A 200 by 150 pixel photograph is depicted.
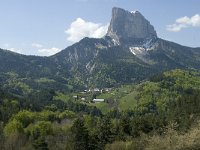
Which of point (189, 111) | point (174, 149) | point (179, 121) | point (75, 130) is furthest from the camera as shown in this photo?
point (189, 111)

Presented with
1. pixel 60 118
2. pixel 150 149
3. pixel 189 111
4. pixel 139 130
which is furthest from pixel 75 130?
pixel 60 118

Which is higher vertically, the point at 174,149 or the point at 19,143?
the point at 174,149

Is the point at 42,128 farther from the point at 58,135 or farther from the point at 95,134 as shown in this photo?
the point at 95,134

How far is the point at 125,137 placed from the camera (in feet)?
318

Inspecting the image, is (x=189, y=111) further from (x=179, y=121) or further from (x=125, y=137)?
(x=125, y=137)

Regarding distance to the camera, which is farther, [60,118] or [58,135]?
[60,118]

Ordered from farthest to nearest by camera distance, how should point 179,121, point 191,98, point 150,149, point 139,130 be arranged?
point 191,98, point 179,121, point 139,130, point 150,149

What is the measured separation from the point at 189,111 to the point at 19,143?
82864 mm

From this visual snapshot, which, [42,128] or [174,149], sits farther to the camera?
[42,128]

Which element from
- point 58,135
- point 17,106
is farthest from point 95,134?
point 17,106

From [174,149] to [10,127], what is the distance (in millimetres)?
86648

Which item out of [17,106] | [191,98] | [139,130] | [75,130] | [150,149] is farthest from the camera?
[17,106]

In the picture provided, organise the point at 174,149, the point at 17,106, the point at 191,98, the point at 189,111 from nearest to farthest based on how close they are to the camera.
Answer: the point at 174,149, the point at 189,111, the point at 191,98, the point at 17,106

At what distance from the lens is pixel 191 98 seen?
178250 millimetres
